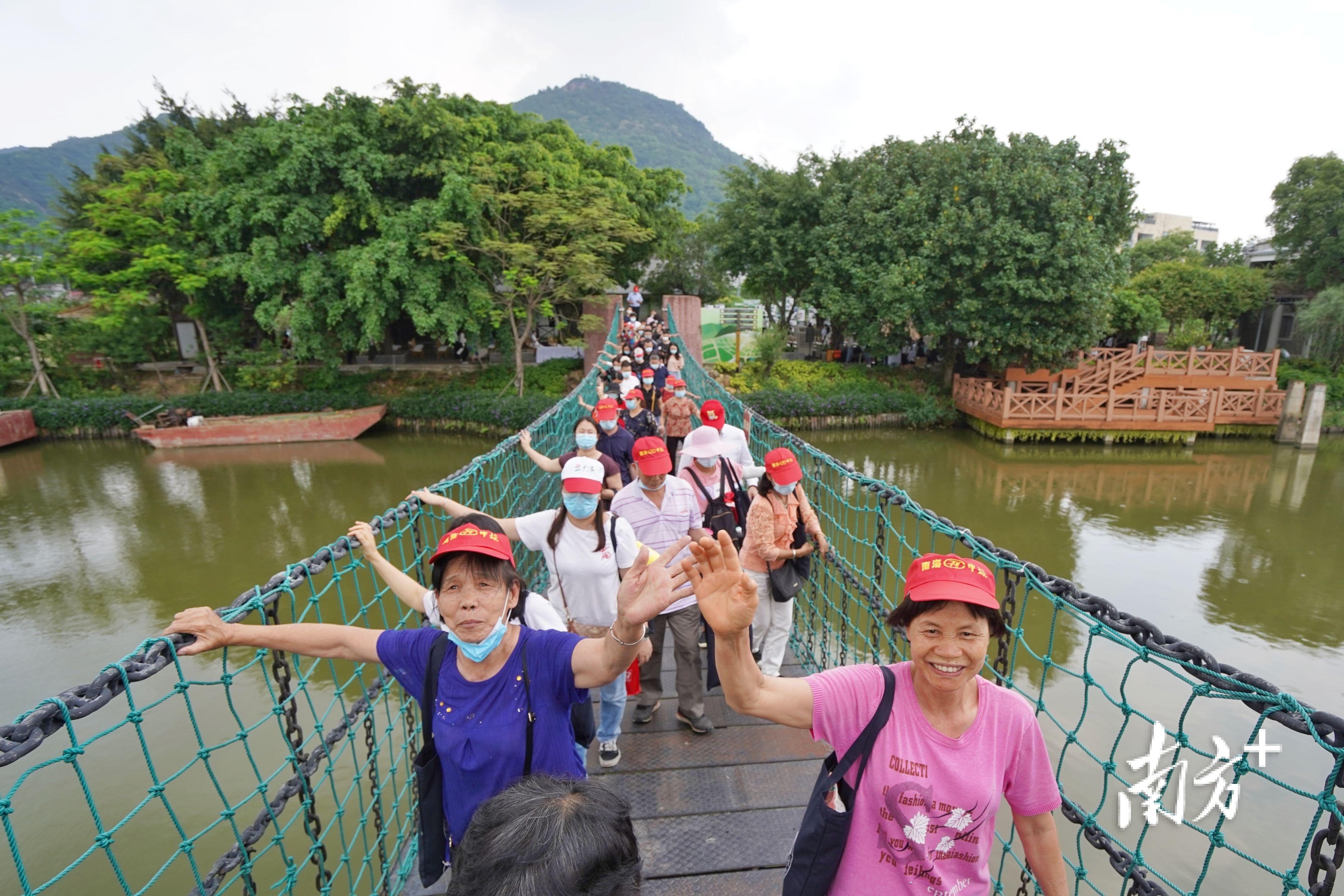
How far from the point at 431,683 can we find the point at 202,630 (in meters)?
0.41

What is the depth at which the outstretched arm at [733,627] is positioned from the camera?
42.2 inches

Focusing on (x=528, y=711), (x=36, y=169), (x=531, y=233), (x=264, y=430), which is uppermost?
(x=36, y=169)

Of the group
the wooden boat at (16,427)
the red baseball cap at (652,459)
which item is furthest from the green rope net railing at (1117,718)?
the wooden boat at (16,427)

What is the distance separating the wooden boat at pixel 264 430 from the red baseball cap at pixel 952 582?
46.7 feet

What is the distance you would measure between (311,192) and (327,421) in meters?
4.28

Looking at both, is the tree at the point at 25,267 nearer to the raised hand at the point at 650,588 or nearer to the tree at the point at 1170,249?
the raised hand at the point at 650,588

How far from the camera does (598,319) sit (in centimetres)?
Answer: 1352

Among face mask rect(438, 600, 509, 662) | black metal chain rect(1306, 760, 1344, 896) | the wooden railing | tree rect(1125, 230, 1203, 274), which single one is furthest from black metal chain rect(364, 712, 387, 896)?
tree rect(1125, 230, 1203, 274)

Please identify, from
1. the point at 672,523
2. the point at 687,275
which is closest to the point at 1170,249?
the point at 687,275

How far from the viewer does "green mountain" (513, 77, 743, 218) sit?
10138cm

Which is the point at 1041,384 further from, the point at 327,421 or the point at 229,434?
the point at 229,434

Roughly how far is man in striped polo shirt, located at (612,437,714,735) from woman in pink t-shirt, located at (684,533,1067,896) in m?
1.25

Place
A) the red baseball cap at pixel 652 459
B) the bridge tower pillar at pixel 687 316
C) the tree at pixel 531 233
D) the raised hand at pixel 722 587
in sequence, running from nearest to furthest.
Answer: the raised hand at pixel 722 587 → the red baseball cap at pixel 652 459 → the tree at pixel 531 233 → the bridge tower pillar at pixel 687 316

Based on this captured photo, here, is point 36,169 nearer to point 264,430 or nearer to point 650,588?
point 264,430
